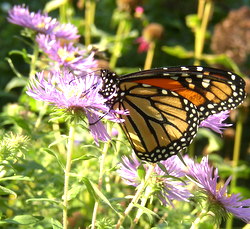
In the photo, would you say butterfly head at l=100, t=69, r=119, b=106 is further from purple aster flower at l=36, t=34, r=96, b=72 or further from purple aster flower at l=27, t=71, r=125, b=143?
purple aster flower at l=36, t=34, r=96, b=72

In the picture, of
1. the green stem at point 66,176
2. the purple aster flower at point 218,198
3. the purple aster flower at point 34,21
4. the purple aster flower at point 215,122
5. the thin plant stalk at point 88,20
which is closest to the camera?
the green stem at point 66,176

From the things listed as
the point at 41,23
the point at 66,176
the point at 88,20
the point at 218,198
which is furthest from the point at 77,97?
the point at 88,20

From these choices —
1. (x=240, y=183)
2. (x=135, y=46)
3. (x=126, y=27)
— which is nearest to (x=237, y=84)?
(x=126, y=27)

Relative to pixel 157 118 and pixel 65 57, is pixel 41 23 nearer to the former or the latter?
pixel 65 57

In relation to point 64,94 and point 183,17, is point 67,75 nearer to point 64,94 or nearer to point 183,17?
point 64,94

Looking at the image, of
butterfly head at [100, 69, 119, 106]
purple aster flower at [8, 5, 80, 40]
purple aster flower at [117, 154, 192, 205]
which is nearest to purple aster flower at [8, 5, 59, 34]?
purple aster flower at [8, 5, 80, 40]

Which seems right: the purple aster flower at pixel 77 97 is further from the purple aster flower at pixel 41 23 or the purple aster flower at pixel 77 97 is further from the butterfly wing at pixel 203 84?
the purple aster flower at pixel 41 23

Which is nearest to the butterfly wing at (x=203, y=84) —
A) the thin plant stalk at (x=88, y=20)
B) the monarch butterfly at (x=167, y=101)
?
the monarch butterfly at (x=167, y=101)
